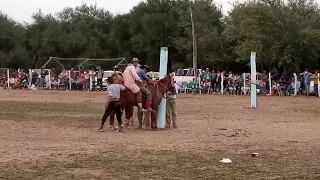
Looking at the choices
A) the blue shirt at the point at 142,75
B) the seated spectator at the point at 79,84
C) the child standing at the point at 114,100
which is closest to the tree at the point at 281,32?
the seated spectator at the point at 79,84

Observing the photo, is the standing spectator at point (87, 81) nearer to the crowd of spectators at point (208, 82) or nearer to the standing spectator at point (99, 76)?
the crowd of spectators at point (208, 82)

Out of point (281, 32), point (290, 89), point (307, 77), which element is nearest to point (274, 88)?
point (290, 89)

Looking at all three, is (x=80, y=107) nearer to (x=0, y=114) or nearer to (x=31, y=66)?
(x=0, y=114)

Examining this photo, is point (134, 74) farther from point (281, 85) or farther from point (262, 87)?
point (281, 85)

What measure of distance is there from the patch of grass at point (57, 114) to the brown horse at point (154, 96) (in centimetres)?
143

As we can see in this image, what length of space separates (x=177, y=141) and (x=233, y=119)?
619 cm

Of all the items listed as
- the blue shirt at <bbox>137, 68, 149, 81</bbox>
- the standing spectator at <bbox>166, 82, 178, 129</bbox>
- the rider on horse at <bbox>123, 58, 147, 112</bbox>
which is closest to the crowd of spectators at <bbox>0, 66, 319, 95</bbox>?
the standing spectator at <bbox>166, 82, 178, 129</bbox>

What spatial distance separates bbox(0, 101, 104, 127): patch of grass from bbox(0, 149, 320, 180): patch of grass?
262 inches

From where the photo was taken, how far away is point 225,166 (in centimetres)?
938

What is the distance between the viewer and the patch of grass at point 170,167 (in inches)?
334

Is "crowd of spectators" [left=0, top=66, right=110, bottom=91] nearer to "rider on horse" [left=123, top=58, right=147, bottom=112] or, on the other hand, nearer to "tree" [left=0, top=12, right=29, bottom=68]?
"tree" [left=0, top=12, right=29, bottom=68]

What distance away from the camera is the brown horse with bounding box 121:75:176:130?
15750 mm

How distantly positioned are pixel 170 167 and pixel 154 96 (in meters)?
6.77

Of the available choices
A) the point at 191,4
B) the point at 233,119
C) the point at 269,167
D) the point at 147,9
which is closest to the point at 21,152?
the point at 269,167
